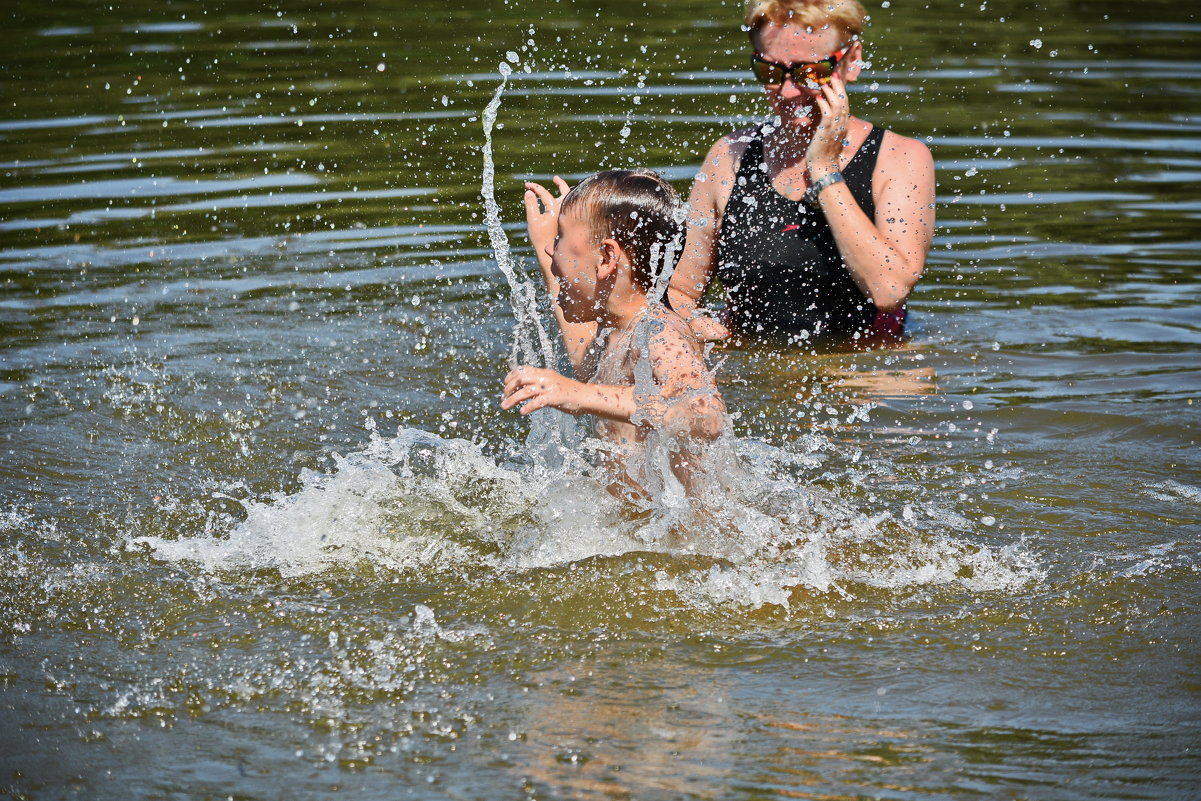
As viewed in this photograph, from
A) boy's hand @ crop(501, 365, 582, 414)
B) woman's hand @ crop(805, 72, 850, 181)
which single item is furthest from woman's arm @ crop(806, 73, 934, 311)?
boy's hand @ crop(501, 365, 582, 414)

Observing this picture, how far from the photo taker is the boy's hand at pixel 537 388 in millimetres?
4047

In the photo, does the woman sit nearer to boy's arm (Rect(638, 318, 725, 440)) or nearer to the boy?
the boy

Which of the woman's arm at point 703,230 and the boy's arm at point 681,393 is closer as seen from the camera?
the boy's arm at point 681,393

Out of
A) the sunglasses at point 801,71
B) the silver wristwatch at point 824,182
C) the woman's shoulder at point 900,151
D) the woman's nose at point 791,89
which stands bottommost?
the silver wristwatch at point 824,182

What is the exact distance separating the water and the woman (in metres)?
0.28

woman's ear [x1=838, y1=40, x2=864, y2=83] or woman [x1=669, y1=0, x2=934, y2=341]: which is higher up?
woman's ear [x1=838, y1=40, x2=864, y2=83]

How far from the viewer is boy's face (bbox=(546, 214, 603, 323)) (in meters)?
4.60

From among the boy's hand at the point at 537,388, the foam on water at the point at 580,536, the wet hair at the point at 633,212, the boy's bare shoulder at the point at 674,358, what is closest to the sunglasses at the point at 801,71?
the wet hair at the point at 633,212

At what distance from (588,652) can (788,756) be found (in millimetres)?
705

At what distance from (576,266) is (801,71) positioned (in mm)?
1630

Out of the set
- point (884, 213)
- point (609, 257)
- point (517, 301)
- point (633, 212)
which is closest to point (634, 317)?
point (609, 257)

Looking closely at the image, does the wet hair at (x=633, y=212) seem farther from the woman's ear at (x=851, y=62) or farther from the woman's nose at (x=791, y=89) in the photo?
the woman's ear at (x=851, y=62)

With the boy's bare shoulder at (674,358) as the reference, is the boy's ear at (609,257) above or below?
above

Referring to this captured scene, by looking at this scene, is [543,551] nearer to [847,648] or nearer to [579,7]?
[847,648]
